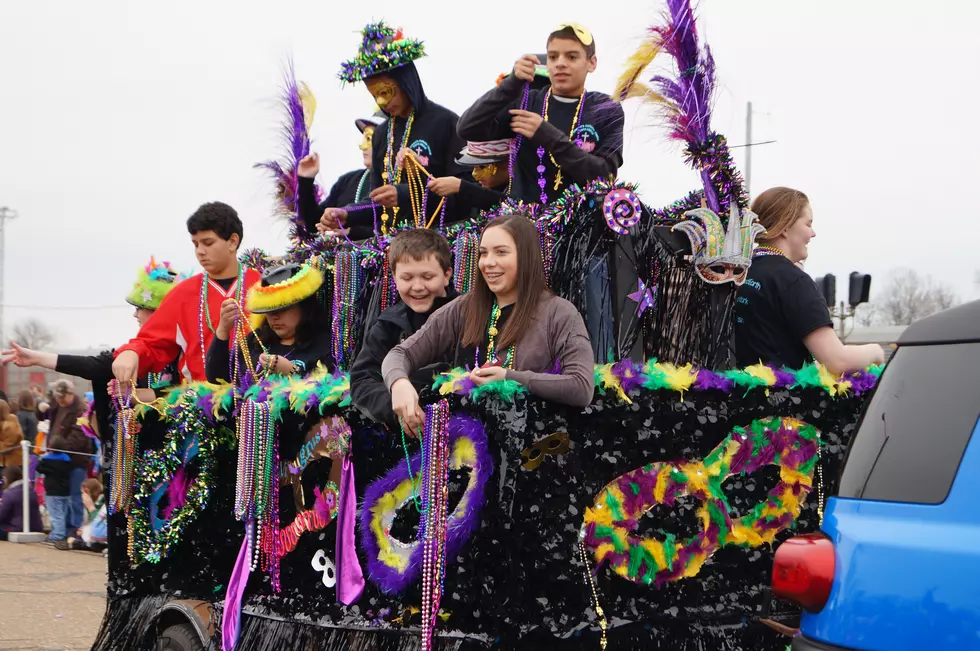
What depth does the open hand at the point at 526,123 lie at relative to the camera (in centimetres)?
472

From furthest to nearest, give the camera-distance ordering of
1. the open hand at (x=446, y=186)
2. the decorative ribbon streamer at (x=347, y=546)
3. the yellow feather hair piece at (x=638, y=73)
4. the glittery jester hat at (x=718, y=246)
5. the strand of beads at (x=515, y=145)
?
the open hand at (x=446, y=186) < the strand of beads at (x=515, y=145) < the yellow feather hair piece at (x=638, y=73) < the glittery jester hat at (x=718, y=246) < the decorative ribbon streamer at (x=347, y=546)

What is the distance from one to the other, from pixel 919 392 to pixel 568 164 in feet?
8.19

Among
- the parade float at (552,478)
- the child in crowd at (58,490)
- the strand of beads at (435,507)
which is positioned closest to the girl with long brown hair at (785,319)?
the parade float at (552,478)

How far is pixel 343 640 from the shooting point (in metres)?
3.85

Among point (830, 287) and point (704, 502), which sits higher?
point (830, 287)

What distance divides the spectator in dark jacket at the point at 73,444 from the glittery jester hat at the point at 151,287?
5.47 m

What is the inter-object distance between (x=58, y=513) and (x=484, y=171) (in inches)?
331

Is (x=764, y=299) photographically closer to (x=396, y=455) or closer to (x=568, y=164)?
(x=568, y=164)

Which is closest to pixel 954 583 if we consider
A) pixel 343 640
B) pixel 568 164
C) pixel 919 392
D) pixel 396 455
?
pixel 919 392

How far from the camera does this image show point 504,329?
3.70 metres

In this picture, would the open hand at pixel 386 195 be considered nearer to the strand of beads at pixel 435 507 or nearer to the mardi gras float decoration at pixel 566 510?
the mardi gras float decoration at pixel 566 510

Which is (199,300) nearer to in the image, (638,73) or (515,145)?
(515,145)

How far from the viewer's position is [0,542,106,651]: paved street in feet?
22.4

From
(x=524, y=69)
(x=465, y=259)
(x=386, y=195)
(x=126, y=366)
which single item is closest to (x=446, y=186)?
(x=386, y=195)
